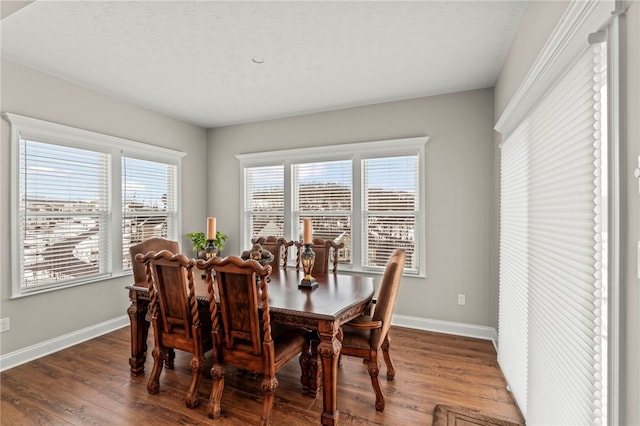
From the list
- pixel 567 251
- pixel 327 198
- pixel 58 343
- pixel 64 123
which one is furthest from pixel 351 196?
pixel 58 343

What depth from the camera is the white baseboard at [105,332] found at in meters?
3.02

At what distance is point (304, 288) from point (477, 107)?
2.82m

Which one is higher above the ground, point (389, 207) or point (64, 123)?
point (64, 123)

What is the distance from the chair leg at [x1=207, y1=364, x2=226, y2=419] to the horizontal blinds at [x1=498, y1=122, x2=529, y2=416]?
2082 millimetres

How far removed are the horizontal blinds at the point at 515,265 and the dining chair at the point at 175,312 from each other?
226cm

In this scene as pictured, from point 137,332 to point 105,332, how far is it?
145cm

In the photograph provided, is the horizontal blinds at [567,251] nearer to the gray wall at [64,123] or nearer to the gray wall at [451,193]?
the gray wall at [451,193]

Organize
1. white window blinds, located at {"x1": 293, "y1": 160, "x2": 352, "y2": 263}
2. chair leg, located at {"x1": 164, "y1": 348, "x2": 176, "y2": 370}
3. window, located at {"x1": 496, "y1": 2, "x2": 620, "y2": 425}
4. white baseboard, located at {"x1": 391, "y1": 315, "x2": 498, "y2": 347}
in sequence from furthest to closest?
white window blinds, located at {"x1": 293, "y1": 160, "x2": 352, "y2": 263} → white baseboard, located at {"x1": 391, "y1": 315, "x2": 498, "y2": 347} → chair leg, located at {"x1": 164, "y1": 348, "x2": 176, "y2": 370} → window, located at {"x1": 496, "y1": 2, "x2": 620, "y2": 425}

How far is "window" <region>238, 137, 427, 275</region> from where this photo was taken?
13.2ft

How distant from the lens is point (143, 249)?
3.16 metres

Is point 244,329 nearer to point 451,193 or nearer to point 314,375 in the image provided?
point 314,375

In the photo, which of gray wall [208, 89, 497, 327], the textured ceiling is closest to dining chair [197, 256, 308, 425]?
the textured ceiling

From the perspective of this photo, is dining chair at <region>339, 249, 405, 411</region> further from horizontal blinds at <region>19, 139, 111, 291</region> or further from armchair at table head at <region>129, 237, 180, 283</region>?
horizontal blinds at <region>19, 139, 111, 291</region>

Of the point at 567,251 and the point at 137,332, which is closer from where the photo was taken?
the point at 567,251
